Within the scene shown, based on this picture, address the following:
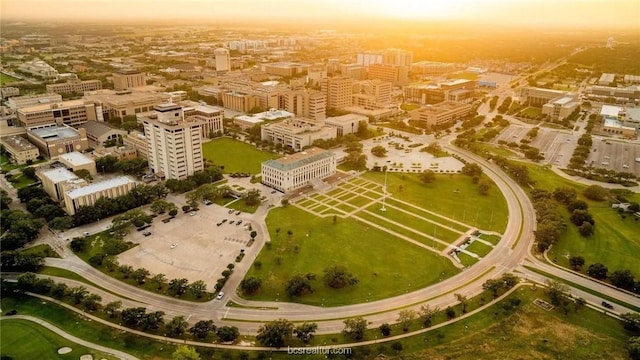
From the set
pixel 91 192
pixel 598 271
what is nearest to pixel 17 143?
pixel 91 192

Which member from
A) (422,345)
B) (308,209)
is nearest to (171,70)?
(308,209)

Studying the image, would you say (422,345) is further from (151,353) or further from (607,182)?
(607,182)

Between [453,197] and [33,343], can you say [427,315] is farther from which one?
[33,343]

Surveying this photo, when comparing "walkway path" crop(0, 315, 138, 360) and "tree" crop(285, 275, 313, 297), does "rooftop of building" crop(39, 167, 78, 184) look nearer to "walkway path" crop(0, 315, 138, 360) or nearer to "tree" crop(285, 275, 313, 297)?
"walkway path" crop(0, 315, 138, 360)

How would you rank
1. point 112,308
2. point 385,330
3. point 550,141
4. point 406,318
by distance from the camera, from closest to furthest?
point 385,330 → point 406,318 → point 112,308 → point 550,141

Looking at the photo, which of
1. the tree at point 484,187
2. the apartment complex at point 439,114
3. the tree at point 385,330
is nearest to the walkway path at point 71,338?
the tree at point 385,330

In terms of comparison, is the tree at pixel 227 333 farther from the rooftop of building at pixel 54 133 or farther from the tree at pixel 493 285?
the rooftop of building at pixel 54 133

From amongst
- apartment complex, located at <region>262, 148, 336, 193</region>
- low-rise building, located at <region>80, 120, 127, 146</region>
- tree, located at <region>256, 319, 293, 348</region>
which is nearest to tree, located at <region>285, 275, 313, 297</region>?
tree, located at <region>256, 319, 293, 348</region>

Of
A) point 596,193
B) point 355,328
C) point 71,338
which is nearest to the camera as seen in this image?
point 355,328
